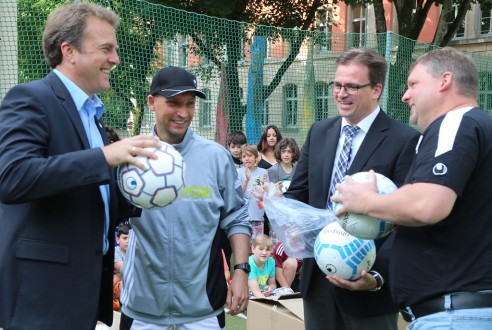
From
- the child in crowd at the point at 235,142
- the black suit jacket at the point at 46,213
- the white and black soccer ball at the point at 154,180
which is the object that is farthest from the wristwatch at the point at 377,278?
the child in crowd at the point at 235,142

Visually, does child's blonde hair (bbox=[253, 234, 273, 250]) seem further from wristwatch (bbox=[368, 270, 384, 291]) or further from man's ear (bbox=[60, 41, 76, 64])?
man's ear (bbox=[60, 41, 76, 64])

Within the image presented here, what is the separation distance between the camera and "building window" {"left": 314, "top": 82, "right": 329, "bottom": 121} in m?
10.1

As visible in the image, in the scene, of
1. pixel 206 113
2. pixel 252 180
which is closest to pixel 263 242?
pixel 252 180

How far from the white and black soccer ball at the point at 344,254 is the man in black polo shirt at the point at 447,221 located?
423 millimetres

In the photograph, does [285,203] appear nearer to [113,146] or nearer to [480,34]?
[113,146]

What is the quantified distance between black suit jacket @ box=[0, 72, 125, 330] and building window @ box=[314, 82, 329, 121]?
7847 mm

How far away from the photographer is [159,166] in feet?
8.73

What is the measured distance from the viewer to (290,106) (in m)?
9.95

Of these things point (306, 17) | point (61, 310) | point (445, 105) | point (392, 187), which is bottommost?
point (61, 310)

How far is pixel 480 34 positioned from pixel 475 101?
26759 mm

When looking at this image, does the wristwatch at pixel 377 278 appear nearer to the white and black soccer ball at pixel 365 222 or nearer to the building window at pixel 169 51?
the white and black soccer ball at pixel 365 222

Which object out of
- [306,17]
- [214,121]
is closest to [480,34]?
[306,17]

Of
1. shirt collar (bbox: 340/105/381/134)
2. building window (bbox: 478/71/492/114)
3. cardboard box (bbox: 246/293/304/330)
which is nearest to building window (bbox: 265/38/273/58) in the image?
building window (bbox: 478/71/492/114)

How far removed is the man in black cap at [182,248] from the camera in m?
3.39
